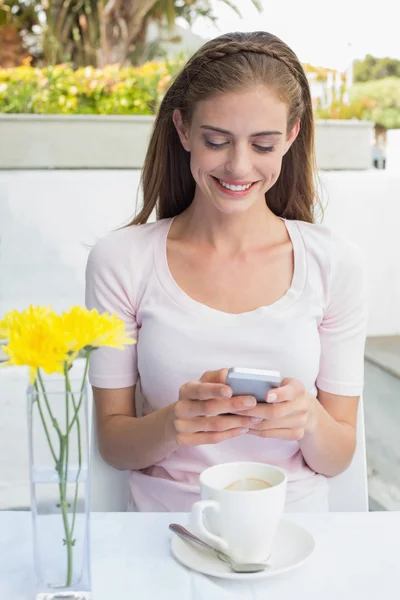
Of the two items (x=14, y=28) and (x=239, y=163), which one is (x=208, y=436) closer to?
(x=239, y=163)

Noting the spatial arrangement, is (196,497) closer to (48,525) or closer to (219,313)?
(219,313)

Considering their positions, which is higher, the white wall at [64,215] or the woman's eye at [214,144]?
the woman's eye at [214,144]

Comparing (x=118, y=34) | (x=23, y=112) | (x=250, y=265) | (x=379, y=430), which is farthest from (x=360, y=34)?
(x=250, y=265)

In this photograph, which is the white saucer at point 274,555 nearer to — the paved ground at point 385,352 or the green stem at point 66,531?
A: the green stem at point 66,531

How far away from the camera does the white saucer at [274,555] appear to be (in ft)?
2.74

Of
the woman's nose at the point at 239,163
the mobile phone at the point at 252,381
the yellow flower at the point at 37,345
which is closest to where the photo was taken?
the yellow flower at the point at 37,345

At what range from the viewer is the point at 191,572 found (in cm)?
86

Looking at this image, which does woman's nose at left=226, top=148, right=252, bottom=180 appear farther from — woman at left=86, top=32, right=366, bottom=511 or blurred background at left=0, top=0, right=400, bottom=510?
blurred background at left=0, top=0, right=400, bottom=510

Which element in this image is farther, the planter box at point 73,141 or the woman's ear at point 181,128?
the planter box at point 73,141

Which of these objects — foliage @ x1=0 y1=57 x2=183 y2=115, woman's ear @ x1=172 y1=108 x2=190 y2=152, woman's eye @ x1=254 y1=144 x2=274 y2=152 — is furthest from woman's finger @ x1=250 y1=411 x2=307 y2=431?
foliage @ x1=0 y1=57 x2=183 y2=115

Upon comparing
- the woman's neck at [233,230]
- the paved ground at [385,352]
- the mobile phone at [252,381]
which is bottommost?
the paved ground at [385,352]

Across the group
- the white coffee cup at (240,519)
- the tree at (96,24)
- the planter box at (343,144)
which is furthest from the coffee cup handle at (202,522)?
the tree at (96,24)

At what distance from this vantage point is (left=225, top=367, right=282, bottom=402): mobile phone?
0.95 meters

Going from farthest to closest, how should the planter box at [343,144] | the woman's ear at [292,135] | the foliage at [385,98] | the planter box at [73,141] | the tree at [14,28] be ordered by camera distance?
the foliage at [385,98] → the tree at [14,28] → the planter box at [343,144] → the planter box at [73,141] → the woman's ear at [292,135]
